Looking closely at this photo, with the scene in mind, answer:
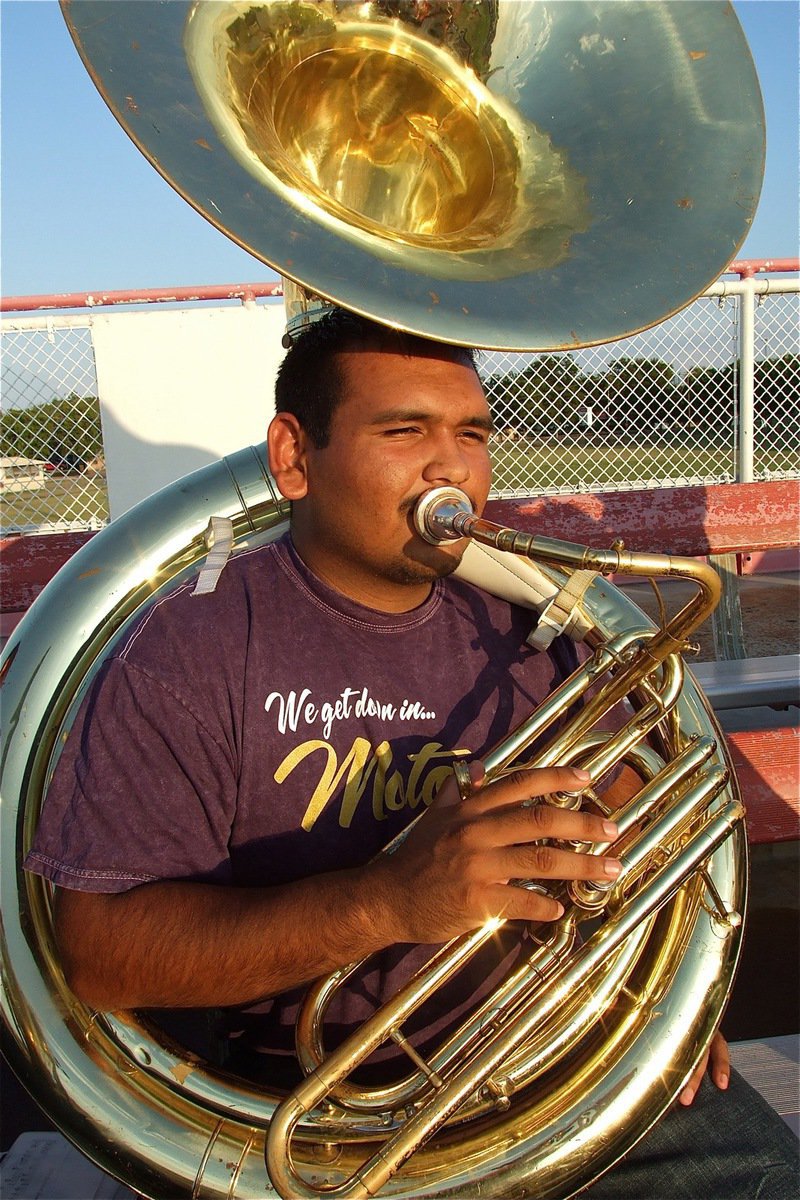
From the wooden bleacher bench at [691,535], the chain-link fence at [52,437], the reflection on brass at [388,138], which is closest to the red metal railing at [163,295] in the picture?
the chain-link fence at [52,437]

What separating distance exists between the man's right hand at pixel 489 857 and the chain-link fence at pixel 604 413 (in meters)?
3.56

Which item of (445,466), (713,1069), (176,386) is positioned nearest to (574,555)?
(445,466)

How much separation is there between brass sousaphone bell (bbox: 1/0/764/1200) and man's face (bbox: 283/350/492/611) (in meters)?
0.08

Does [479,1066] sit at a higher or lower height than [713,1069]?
higher

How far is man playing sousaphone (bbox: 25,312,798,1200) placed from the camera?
116 cm

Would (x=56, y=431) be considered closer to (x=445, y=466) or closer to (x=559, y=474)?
(x=559, y=474)

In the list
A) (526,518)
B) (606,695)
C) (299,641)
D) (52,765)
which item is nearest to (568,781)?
(606,695)

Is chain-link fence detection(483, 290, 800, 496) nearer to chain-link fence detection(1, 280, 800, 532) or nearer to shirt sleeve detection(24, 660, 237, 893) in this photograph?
chain-link fence detection(1, 280, 800, 532)

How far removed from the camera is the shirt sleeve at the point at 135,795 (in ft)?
3.98

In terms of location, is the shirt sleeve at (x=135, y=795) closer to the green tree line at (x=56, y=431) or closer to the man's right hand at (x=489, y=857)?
the man's right hand at (x=489, y=857)

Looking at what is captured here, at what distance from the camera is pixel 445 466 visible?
53.5 inches

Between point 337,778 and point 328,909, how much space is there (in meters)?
0.26

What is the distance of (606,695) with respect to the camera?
4.58 ft

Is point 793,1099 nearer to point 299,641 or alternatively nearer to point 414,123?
point 299,641
